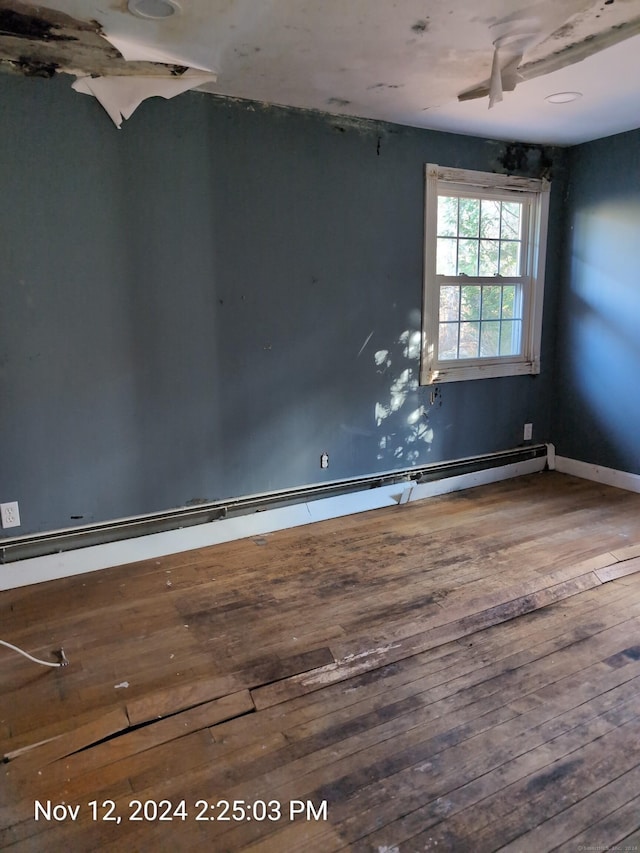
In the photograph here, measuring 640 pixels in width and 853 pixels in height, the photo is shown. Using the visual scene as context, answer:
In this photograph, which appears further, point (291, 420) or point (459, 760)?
point (291, 420)

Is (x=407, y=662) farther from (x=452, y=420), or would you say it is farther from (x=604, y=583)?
(x=452, y=420)

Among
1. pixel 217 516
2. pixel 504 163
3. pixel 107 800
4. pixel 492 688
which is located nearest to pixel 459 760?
pixel 492 688

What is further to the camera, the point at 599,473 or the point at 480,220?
the point at 599,473

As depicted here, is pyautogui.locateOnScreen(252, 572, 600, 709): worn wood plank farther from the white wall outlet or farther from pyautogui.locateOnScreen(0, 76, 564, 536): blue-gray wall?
the white wall outlet

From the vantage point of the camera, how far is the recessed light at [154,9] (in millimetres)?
2053

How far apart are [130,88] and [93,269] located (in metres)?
0.87

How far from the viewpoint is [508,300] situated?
174 inches

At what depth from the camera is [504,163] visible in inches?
163

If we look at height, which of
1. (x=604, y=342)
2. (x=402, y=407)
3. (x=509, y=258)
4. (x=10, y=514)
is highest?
(x=509, y=258)

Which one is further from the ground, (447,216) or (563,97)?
(563,97)

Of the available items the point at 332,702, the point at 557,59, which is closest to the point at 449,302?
the point at 557,59

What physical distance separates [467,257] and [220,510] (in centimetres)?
245

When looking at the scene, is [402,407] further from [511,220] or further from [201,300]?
[511,220]

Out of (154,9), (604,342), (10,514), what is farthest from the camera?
(604,342)
